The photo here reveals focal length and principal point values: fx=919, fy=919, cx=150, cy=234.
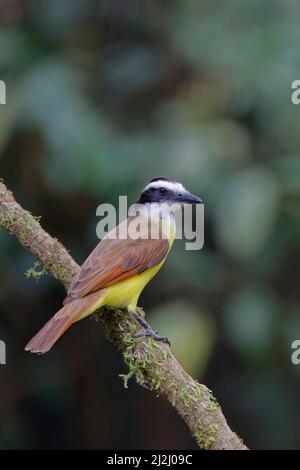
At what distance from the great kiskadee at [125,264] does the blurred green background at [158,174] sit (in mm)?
160

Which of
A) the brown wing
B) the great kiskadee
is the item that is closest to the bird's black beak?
the great kiskadee

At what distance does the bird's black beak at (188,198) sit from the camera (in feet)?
15.1

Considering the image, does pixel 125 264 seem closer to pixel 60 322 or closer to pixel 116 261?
pixel 116 261

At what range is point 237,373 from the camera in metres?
6.07

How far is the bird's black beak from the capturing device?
4609 mm

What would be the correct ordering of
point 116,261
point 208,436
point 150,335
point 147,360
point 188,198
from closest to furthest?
point 208,436, point 147,360, point 150,335, point 116,261, point 188,198

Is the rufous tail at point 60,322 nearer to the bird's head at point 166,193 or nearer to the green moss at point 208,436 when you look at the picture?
the green moss at point 208,436

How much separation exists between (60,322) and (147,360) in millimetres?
460

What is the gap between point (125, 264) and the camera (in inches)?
166

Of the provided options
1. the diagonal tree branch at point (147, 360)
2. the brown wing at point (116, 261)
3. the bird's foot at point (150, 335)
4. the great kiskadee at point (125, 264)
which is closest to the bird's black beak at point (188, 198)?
the great kiskadee at point (125, 264)

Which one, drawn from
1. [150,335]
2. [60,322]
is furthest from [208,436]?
[60,322]

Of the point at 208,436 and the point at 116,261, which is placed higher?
the point at 116,261

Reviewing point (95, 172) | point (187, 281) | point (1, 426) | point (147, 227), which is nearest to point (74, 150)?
point (95, 172)

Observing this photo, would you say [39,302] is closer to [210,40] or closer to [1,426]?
[1,426]
